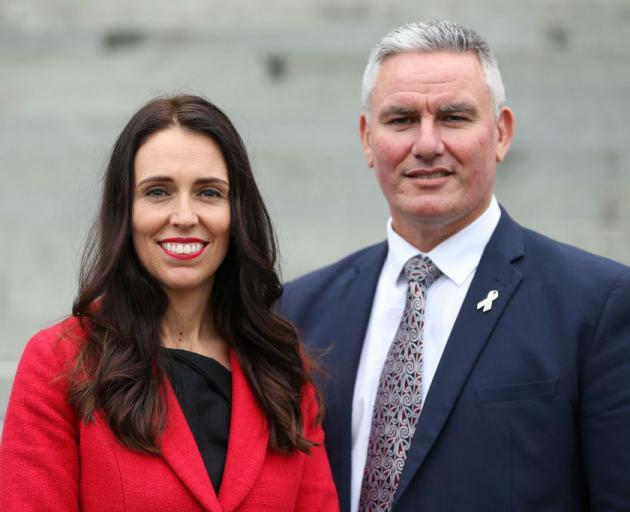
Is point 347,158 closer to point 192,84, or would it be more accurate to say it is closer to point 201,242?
point 192,84

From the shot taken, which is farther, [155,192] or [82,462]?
[155,192]

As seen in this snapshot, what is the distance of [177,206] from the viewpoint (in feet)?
7.13

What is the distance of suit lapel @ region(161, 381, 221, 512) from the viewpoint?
6.63ft

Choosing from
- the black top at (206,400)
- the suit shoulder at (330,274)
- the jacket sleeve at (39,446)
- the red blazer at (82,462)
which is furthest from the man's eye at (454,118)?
the jacket sleeve at (39,446)

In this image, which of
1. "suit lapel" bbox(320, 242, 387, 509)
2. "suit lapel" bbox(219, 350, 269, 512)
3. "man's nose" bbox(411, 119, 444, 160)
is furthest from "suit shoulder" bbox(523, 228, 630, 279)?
"suit lapel" bbox(219, 350, 269, 512)

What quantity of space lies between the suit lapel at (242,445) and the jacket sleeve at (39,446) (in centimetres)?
31

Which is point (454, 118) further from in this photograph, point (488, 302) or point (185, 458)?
point (185, 458)

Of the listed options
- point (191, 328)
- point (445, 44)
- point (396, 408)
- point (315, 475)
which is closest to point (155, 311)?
point (191, 328)

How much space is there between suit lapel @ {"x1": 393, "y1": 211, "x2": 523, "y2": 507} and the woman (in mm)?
238

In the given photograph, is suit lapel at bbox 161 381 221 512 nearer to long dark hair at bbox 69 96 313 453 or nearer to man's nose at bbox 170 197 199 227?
long dark hair at bbox 69 96 313 453

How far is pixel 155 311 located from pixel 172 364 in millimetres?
127

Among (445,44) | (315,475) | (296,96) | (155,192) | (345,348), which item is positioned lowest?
(315,475)

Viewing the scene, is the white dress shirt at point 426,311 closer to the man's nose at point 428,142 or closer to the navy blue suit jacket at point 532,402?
the navy blue suit jacket at point 532,402

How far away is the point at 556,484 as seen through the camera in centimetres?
228
